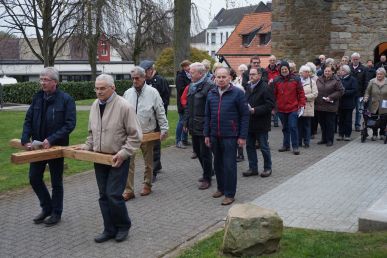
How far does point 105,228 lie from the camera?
595cm

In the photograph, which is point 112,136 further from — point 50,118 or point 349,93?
point 349,93

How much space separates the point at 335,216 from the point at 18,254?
374 cm

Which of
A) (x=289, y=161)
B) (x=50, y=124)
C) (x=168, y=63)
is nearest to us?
(x=50, y=124)

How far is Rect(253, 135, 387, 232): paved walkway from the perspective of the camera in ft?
21.3

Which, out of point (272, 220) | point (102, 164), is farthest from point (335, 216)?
point (102, 164)

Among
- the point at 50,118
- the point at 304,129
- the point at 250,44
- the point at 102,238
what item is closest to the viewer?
the point at 102,238

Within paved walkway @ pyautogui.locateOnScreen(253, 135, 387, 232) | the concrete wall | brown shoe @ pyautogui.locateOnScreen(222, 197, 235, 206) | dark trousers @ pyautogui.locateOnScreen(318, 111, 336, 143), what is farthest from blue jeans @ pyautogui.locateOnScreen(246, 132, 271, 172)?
the concrete wall

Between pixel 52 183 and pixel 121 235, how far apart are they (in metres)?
1.19

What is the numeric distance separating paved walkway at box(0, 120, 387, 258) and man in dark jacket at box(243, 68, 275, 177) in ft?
0.92

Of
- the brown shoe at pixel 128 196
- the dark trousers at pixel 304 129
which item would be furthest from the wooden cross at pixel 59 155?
the dark trousers at pixel 304 129

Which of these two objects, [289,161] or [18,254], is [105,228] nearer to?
[18,254]

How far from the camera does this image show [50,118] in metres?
6.25

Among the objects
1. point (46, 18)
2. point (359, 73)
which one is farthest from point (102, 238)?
point (46, 18)

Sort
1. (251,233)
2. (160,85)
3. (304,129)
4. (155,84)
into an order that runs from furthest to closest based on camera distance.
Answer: (304,129)
(160,85)
(155,84)
(251,233)
